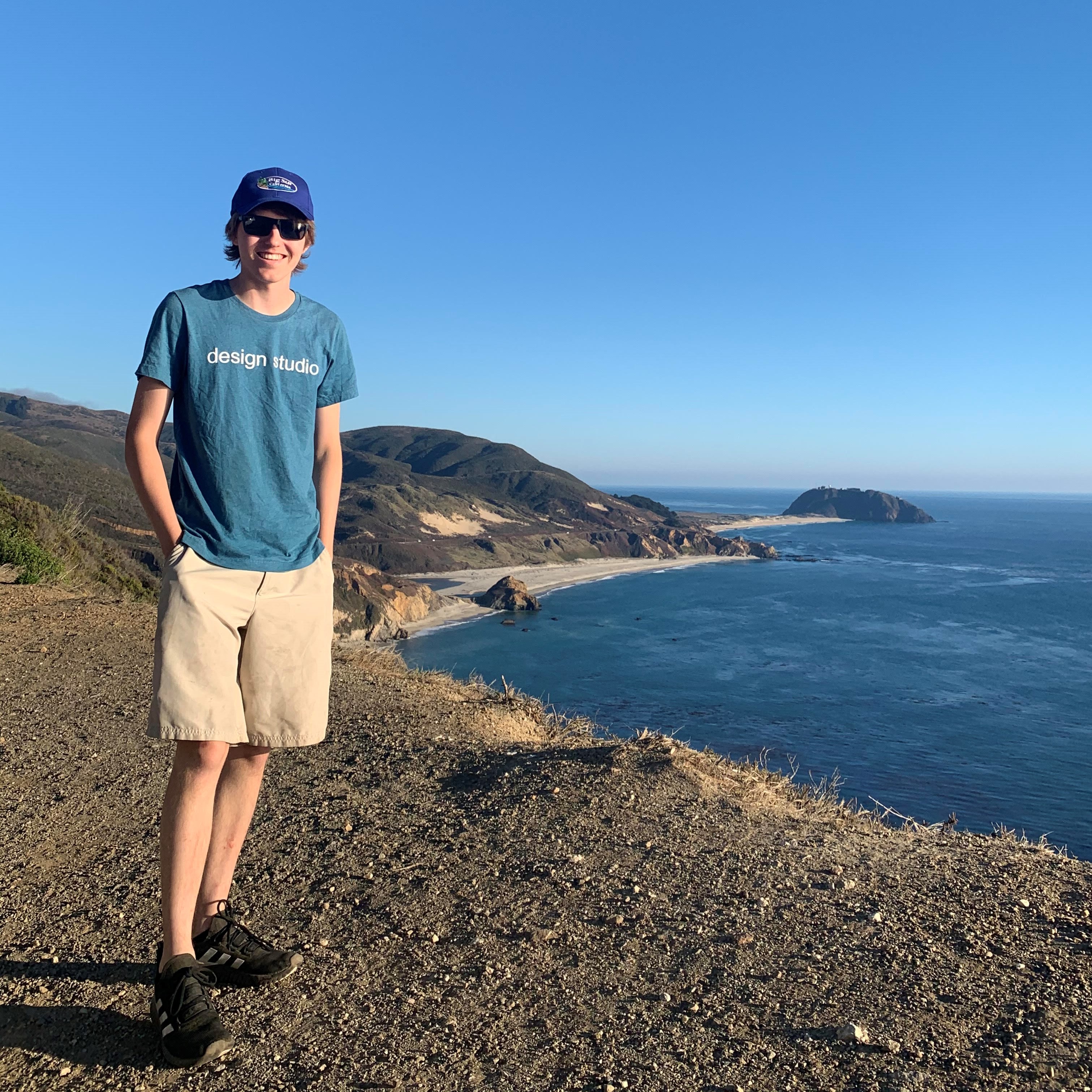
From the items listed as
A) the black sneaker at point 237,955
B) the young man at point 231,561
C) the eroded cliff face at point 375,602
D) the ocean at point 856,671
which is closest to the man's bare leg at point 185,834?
the young man at point 231,561

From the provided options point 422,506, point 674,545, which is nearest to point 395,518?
point 422,506

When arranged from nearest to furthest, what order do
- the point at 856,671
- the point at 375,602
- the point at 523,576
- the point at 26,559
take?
the point at 26,559, the point at 856,671, the point at 375,602, the point at 523,576

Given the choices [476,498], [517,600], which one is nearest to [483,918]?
[517,600]

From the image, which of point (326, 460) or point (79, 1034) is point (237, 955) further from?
point (326, 460)

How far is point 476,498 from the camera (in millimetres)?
103250

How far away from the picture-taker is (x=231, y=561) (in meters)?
2.33

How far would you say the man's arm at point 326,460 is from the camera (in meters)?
2.62

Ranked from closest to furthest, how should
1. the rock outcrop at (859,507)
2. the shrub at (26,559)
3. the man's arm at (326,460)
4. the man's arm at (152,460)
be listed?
the man's arm at (152,460) → the man's arm at (326,460) → the shrub at (26,559) → the rock outcrop at (859,507)

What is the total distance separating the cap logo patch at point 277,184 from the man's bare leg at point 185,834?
1.59 meters

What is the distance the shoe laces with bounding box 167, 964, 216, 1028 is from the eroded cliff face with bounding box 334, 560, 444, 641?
44.0 m

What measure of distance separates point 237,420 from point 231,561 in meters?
0.40

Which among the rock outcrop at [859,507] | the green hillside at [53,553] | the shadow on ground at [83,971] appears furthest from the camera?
the rock outcrop at [859,507]

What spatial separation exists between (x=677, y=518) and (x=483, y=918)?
119464 millimetres

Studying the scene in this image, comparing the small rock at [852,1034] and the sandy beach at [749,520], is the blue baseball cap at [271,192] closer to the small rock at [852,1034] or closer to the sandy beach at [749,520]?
the small rock at [852,1034]
